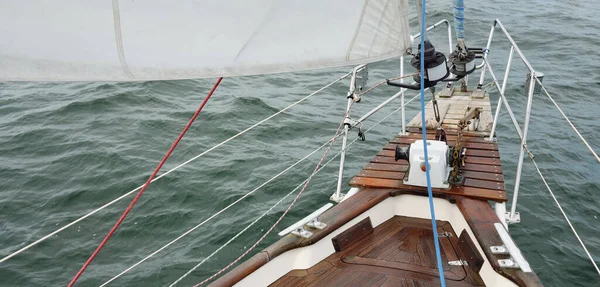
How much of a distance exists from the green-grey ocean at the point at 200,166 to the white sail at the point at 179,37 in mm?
3821

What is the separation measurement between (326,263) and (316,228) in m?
0.30

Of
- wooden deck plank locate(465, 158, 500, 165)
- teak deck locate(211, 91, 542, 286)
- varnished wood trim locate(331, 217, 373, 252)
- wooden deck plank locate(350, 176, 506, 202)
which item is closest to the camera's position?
teak deck locate(211, 91, 542, 286)

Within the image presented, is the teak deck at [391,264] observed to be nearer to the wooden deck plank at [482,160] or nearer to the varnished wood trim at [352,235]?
the varnished wood trim at [352,235]

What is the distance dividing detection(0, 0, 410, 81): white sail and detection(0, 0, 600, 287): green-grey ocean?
150 inches

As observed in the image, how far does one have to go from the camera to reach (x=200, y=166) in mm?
8445

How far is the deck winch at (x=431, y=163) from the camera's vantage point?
4.96 metres

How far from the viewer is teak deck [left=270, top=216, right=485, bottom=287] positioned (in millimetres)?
4094

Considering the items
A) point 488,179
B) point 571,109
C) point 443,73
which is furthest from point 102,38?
point 571,109

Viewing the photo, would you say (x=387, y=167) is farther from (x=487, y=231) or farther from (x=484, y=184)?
(x=487, y=231)

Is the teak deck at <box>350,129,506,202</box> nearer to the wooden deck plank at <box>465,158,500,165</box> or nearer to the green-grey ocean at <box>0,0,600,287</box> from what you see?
the wooden deck plank at <box>465,158,500,165</box>

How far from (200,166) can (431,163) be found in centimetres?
443

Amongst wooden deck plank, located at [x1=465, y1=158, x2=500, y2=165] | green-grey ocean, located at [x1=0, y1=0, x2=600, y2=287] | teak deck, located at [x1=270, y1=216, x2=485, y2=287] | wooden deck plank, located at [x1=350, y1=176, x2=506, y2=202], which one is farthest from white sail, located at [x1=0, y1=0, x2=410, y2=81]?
green-grey ocean, located at [x1=0, y1=0, x2=600, y2=287]

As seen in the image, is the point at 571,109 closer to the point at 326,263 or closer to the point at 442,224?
the point at 442,224

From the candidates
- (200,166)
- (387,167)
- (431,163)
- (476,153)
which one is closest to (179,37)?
(431,163)
